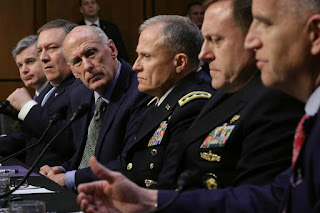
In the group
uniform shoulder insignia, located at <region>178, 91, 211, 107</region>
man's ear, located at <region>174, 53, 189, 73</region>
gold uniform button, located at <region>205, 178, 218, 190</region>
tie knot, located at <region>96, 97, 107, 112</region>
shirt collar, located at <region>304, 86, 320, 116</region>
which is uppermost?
shirt collar, located at <region>304, 86, 320, 116</region>

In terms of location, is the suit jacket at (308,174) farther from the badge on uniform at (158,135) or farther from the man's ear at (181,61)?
the man's ear at (181,61)

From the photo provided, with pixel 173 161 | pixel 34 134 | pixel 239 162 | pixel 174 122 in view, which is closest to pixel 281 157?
pixel 239 162

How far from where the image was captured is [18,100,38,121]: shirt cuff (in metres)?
4.64

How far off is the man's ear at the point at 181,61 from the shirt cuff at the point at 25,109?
1.84m

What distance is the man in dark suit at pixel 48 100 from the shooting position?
14.9ft

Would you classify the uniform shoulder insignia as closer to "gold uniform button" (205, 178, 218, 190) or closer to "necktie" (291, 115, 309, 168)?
"gold uniform button" (205, 178, 218, 190)

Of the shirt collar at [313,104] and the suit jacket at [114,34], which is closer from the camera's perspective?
the shirt collar at [313,104]

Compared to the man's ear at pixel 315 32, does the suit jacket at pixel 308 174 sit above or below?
below

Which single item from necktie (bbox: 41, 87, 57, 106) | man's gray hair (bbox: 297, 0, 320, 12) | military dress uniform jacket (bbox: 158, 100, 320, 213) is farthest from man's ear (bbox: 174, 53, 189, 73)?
necktie (bbox: 41, 87, 57, 106)

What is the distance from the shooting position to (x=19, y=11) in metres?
9.27

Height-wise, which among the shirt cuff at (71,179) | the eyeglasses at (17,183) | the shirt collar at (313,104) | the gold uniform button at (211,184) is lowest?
the shirt cuff at (71,179)

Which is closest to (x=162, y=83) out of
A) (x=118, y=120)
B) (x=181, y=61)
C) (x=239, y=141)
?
(x=181, y=61)

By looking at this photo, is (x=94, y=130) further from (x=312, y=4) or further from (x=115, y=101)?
(x=312, y=4)

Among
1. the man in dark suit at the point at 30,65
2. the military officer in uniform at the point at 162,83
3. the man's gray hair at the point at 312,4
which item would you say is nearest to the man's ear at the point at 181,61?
the military officer in uniform at the point at 162,83
